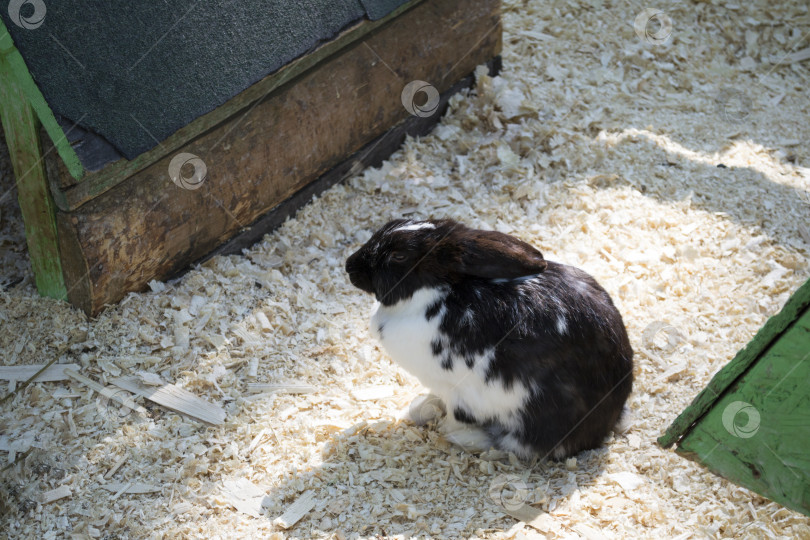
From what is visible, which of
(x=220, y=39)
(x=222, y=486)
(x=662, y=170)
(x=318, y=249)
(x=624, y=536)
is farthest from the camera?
Result: (x=662, y=170)

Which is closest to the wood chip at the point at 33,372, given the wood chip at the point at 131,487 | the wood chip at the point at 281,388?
the wood chip at the point at 131,487

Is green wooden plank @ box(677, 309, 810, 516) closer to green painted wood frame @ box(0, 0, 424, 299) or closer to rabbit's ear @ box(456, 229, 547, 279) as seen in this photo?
rabbit's ear @ box(456, 229, 547, 279)

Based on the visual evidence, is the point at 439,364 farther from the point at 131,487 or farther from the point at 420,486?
the point at 131,487

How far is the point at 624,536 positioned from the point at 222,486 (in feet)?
Answer: 5.13

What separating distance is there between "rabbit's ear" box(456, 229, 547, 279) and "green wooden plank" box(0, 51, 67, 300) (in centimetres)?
185

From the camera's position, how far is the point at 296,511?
10.2 feet

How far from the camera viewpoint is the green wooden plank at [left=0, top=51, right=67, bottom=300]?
3.40m

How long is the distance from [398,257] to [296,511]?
1.06m

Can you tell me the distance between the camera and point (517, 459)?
3254mm

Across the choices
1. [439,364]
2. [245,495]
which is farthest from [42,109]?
[439,364]

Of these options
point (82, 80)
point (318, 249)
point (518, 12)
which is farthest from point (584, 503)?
point (518, 12)

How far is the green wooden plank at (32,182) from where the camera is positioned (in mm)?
3404

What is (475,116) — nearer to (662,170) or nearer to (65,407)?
(662,170)

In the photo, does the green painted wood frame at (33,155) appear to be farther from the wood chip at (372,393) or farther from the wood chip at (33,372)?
the wood chip at (372,393)
